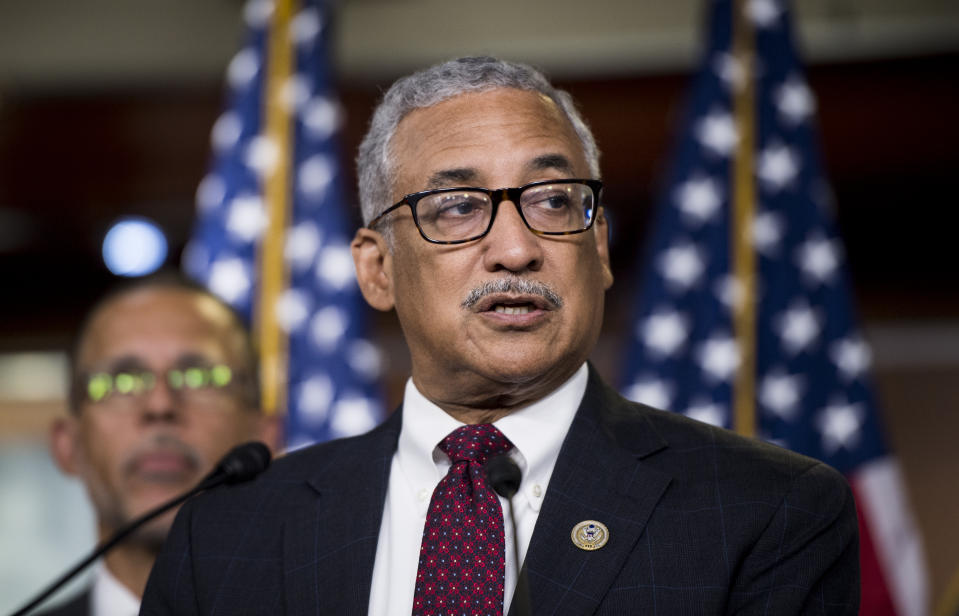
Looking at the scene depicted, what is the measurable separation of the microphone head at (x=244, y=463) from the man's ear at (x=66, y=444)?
3.58ft

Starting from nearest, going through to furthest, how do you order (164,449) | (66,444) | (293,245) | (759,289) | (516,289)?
(516,289), (164,449), (66,444), (759,289), (293,245)

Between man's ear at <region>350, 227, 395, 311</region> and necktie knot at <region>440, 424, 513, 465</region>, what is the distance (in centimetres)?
31

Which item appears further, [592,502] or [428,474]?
[428,474]

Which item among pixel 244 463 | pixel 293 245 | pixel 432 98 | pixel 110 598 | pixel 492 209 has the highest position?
pixel 432 98

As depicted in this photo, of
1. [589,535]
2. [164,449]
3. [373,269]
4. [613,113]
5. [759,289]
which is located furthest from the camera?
[613,113]

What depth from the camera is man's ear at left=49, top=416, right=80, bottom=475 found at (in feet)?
8.70

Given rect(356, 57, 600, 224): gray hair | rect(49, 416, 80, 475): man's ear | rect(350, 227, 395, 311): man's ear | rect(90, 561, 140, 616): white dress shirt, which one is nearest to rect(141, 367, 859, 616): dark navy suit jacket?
rect(350, 227, 395, 311): man's ear

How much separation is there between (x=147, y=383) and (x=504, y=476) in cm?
Result: 146

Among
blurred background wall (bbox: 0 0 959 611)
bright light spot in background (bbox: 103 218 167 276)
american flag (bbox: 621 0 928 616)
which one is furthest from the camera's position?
bright light spot in background (bbox: 103 218 167 276)

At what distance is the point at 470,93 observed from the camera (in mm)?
1709

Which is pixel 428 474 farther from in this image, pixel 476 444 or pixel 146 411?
pixel 146 411

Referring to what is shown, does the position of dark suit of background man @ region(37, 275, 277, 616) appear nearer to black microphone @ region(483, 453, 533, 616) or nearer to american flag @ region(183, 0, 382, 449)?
american flag @ region(183, 0, 382, 449)

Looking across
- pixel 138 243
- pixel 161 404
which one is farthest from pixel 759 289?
pixel 138 243

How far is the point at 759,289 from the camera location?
11.5 feet
